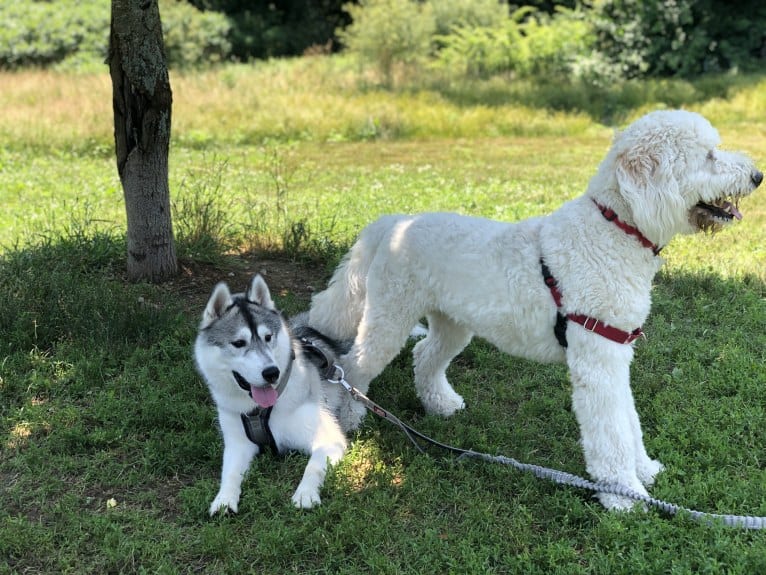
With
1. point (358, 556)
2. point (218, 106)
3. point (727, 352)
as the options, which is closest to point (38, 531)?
point (358, 556)

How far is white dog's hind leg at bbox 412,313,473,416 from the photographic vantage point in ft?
15.4

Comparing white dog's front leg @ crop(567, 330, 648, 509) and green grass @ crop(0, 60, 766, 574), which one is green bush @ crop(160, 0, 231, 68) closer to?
green grass @ crop(0, 60, 766, 574)

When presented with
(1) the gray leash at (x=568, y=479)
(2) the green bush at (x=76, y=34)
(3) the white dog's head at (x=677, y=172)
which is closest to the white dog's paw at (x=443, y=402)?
(1) the gray leash at (x=568, y=479)

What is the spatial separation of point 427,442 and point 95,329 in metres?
2.72

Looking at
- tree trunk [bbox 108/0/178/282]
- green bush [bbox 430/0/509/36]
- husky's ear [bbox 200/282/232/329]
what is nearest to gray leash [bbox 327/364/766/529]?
husky's ear [bbox 200/282/232/329]

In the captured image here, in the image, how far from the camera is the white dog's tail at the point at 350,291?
Result: 4562 mm

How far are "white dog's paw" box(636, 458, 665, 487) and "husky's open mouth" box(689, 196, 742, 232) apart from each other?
134 centimetres

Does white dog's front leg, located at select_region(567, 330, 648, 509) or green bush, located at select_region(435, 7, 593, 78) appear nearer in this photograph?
white dog's front leg, located at select_region(567, 330, 648, 509)

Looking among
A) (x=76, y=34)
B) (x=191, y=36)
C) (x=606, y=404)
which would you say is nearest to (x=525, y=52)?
(x=191, y=36)

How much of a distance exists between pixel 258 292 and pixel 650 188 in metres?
2.31

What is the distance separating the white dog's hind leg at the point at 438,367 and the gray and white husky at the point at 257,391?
0.76 metres

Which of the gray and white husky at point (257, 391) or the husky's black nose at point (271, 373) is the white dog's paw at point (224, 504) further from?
the husky's black nose at point (271, 373)

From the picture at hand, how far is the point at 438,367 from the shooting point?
476 centimetres

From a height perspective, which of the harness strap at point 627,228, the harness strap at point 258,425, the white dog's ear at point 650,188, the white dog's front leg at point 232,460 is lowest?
the white dog's front leg at point 232,460
